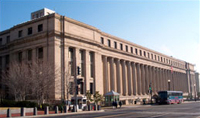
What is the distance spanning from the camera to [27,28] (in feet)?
186

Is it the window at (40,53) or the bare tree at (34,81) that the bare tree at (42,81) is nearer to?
the bare tree at (34,81)

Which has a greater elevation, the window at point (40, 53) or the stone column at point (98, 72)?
the window at point (40, 53)

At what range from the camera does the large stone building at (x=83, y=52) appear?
5194 cm

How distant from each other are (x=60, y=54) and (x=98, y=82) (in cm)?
1405

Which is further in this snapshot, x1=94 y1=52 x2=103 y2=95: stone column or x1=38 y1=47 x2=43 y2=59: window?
x1=94 y1=52 x2=103 y2=95: stone column

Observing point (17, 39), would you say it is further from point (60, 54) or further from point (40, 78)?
point (40, 78)

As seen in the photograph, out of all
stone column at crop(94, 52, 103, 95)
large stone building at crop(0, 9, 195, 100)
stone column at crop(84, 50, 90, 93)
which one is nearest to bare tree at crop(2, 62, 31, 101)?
large stone building at crop(0, 9, 195, 100)

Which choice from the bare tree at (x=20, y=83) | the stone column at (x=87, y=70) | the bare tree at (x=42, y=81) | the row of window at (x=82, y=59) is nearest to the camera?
the bare tree at (x=42, y=81)

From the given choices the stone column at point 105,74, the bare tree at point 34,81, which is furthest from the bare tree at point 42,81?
the stone column at point 105,74

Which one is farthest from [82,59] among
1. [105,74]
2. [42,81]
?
[42,81]

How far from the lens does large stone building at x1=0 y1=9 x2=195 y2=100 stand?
5194 cm

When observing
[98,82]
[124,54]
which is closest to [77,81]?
[98,82]

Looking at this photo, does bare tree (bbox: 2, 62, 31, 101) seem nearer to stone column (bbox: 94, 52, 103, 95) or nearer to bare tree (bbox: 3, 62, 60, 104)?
bare tree (bbox: 3, 62, 60, 104)

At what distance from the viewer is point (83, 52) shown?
2269 inches
